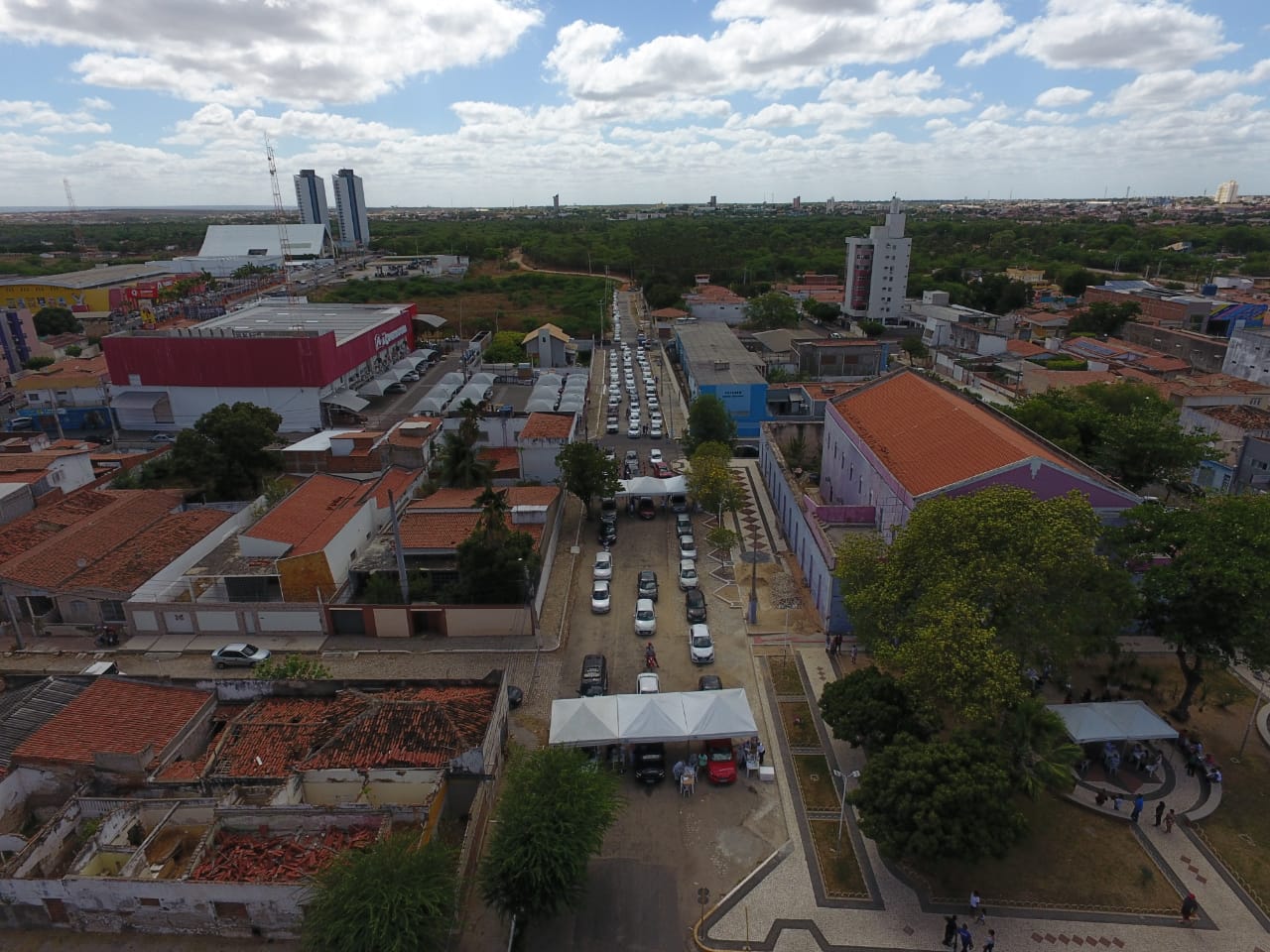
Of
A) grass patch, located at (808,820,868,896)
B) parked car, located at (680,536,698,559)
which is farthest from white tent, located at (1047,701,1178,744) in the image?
parked car, located at (680,536,698,559)

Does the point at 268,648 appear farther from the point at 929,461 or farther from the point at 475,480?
the point at 929,461

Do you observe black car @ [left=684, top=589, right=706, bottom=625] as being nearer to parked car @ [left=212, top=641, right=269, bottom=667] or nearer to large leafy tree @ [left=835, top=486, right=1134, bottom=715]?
large leafy tree @ [left=835, top=486, right=1134, bottom=715]

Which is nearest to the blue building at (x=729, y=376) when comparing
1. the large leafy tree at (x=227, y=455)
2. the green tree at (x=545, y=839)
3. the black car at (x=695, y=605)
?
the black car at (x=695, y=605)

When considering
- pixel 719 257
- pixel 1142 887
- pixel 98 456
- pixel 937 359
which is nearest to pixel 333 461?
pixel 98 456

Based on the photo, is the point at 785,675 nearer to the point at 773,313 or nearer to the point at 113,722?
the point at 113,722

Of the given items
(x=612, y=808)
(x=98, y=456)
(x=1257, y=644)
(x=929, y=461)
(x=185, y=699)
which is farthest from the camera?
(x=98, y=456)
